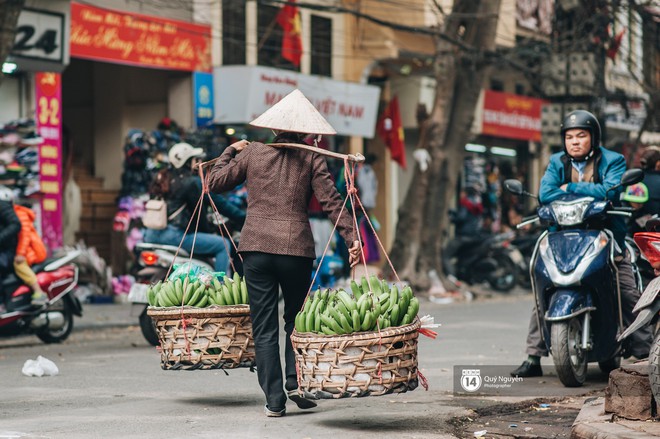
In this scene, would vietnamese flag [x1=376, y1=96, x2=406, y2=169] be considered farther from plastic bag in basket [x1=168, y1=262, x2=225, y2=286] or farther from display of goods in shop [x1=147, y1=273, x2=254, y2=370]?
display of goods in shop [x1=147, y1=273, x2=254, y2=370]

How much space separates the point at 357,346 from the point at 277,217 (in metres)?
1.06

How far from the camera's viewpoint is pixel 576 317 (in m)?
8.43

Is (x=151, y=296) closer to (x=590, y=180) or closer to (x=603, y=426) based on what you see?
(x=603, y=426)

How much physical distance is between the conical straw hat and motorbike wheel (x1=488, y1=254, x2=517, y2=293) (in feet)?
48.0

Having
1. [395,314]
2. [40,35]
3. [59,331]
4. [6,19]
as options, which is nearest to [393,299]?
[395,314]

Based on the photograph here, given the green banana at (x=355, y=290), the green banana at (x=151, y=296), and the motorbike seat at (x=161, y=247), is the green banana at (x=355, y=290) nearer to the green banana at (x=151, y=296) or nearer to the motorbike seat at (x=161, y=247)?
the green banana at (x=151, y=296)

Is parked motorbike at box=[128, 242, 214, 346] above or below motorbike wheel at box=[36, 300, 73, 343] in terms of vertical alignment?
above

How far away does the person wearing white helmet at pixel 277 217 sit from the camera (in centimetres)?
705

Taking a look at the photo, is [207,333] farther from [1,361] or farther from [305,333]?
[1,361]

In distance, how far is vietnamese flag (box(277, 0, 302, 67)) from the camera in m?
21.8

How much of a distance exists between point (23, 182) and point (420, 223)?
752cm

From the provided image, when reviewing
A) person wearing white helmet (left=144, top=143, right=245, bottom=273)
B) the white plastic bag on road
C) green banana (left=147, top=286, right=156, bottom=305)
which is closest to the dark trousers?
green banana (left=147, top=286, right=156, bottom=305)

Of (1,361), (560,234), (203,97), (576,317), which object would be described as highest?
(203,97)

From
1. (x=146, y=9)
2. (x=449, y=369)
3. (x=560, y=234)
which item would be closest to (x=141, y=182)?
(x=146, y=9)
